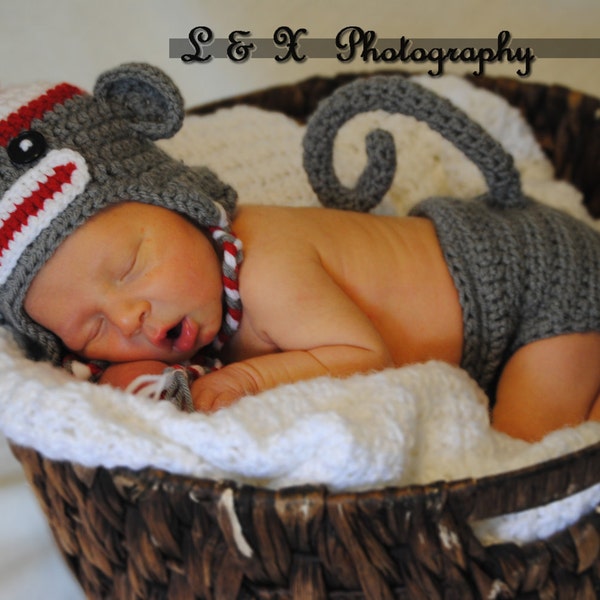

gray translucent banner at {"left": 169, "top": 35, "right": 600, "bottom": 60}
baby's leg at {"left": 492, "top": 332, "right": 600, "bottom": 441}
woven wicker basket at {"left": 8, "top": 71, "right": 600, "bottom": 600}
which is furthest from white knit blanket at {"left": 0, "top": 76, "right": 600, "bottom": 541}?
gray translucent banner at {"left": 169, "top": 35, "right": 600, "bottom": 60}

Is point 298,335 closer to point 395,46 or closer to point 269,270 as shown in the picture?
point 269,270

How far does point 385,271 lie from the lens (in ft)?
3.14

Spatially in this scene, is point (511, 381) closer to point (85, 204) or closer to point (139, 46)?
point (85, 204)

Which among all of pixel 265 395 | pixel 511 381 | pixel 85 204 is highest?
pixel 85 204

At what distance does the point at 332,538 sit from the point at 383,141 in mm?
623

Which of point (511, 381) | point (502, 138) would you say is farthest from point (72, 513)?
point (502, 138)

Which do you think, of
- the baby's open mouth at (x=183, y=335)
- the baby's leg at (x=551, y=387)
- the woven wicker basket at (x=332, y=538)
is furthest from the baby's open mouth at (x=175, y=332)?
the baby's leg at (x=551, y=387)

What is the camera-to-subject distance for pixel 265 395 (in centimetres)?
71

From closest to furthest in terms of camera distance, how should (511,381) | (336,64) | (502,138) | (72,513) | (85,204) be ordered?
(72,513)
(85,204)
(511,381)
(502,138)
(336,64)

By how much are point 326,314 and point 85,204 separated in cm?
27

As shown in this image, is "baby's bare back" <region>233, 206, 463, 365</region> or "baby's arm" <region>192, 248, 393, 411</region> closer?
"baby's arm" <region>192, 248, 393, 411</region>

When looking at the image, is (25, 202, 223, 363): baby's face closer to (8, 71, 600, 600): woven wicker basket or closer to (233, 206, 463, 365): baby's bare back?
(233, 206, 463, 365): baby's bare back

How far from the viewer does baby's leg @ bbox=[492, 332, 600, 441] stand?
36.4 inches

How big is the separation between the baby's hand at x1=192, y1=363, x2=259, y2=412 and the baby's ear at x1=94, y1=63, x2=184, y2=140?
0.28 meters
